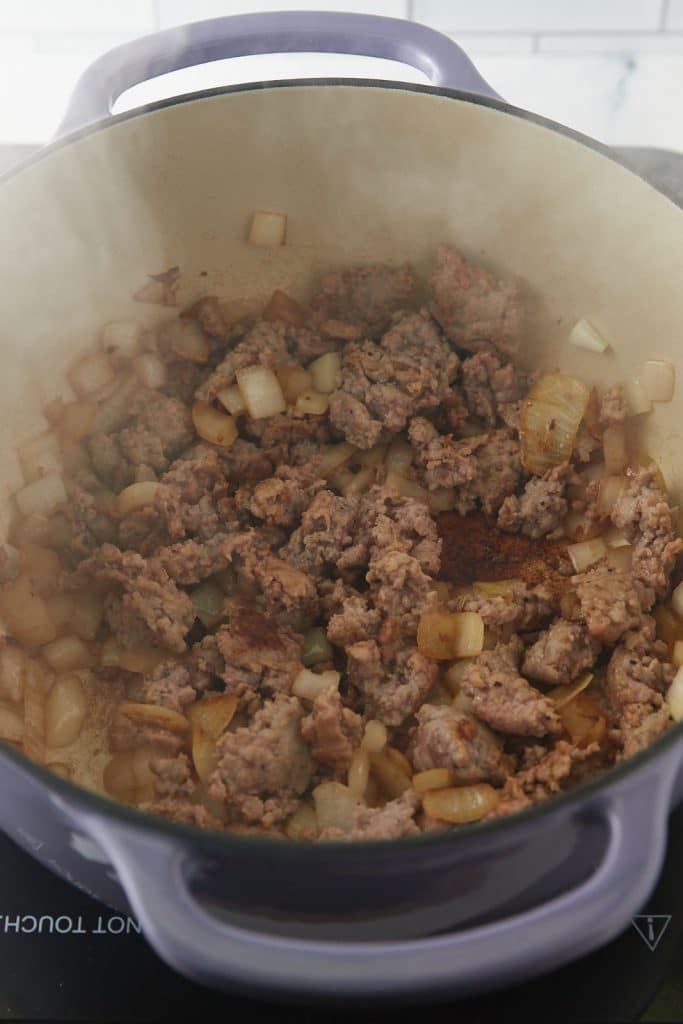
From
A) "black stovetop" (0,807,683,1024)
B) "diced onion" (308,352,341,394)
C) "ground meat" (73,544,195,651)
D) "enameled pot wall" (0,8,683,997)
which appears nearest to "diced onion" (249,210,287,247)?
"enameled pot wall" (0,8,683,997)

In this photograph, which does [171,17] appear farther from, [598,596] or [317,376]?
[598,596]

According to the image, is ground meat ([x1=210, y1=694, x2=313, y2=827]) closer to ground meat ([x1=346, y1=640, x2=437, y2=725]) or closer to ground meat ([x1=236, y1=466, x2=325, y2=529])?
ground meat ([x1=346, y1=640, x2=437, y2=725])

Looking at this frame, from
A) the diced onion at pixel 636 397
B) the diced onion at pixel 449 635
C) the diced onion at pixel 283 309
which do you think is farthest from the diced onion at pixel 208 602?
the diced onion at pixel 636 397

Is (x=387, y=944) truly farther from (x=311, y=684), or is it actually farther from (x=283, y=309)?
(x=283, y=309)

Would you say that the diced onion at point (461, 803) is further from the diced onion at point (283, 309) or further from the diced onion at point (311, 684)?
the diced onion at point (283, 309)

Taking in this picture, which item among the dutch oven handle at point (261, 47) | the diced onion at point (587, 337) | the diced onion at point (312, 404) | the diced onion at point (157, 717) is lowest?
the diced onion at point (157, 717)

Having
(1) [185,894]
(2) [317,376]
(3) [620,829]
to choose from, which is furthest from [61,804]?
(2) [317,376]
